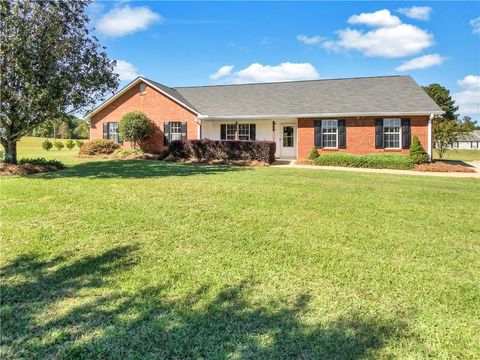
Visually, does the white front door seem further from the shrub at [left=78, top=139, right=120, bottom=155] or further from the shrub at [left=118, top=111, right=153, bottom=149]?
the shrub at [left=78, top=139, right=120, bottom=155]

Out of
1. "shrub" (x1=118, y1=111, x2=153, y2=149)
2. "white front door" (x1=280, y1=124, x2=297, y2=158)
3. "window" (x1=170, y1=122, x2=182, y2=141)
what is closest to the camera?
"shrub" (x1=118, y1=111, x2=153, y2=149)

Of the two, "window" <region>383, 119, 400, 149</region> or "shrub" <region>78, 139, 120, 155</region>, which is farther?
"shrub" <region>78, 139, 120, 155</region>

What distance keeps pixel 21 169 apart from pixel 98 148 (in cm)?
932

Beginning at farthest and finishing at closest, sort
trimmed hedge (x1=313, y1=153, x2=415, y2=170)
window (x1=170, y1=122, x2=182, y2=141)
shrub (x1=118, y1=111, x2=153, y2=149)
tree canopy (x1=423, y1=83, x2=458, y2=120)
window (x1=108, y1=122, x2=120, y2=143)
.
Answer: tree canopy (x1=423, y1=83, x2=458, y2=120)
window (x1=108, y1=122, x2=120, y2=143)
window (x1=170, y1=122, x2=182, y2=141)
shrub (x1=118, y1=111, x2=153, y2=149)
trimmed hedge (x1=313, y1=153, x2=415, y2=170)

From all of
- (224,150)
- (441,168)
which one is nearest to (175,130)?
(224,150)

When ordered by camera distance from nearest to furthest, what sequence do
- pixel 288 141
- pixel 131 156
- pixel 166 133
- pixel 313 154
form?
pixel 313 154 < pixel 131 156 < pixel 288 141 < pixel 166 133

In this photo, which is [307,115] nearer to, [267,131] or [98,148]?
[267,131]

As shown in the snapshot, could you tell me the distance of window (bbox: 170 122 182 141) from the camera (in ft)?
76.8

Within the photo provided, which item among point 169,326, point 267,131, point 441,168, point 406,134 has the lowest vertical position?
point 169,326

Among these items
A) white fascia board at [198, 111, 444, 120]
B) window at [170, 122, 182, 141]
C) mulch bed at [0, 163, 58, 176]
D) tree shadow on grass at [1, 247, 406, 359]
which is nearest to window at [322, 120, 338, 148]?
white fascia board at [198, 111, 444, 120]

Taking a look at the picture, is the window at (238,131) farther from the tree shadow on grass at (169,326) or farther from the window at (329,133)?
the tree shadow on grass at (169,326)

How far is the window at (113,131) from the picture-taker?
24.6m

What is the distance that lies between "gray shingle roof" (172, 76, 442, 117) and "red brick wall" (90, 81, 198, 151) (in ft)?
4.68

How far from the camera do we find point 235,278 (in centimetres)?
439
